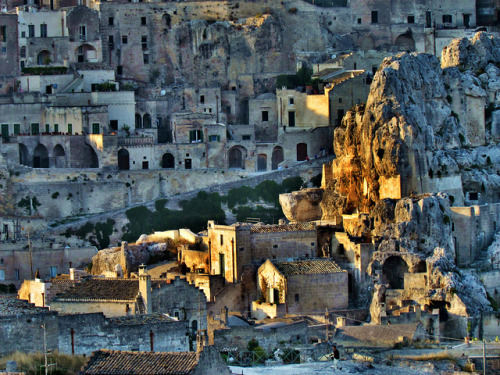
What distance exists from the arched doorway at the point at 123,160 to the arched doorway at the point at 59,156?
3324 mm

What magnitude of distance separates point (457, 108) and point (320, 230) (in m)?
A: 13.2

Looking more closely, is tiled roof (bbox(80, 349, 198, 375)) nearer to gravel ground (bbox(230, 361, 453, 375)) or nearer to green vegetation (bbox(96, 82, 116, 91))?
gravel ground (bbox(230, 361, 453, 375))

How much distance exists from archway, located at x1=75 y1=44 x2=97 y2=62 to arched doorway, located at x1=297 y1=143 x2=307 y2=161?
15121 millimetres

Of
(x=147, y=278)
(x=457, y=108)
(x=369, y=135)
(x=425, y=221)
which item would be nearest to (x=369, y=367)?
(x=147, y=278)

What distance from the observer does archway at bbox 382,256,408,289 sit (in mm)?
71312

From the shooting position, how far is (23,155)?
84.4 metres

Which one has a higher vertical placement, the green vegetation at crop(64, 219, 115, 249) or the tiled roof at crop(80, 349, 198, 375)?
the green vegetation at crop(64, 219, 115, 249)

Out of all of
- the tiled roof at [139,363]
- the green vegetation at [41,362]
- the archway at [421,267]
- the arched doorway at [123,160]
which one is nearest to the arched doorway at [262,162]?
the arched doorway at [123,160]

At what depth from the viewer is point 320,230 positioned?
73.8 meters

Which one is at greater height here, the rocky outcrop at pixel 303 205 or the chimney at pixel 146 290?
the rocky outcrop at pixel 303 205

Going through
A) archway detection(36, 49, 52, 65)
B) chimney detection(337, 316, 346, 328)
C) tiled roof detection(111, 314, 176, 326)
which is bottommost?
chimney detection(337, 316, 346, 328)

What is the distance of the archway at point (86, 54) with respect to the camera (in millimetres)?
91375

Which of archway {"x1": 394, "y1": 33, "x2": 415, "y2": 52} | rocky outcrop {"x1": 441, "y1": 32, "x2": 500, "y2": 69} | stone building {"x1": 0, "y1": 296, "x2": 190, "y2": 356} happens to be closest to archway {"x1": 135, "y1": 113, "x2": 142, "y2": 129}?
archway {"x1": 394, "y1": 33, "x2": 415, "y2": 52}

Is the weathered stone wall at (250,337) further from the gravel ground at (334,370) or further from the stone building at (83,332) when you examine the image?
the stone building at (83,332)
